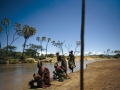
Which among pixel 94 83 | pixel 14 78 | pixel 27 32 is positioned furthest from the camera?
pixel 27 32

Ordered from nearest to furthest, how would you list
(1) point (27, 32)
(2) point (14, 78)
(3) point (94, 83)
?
(3) point (94, 83), (2) point (14, 78), (1) point (27, 32)

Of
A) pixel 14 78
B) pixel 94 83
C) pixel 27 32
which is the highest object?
pixel 27 32

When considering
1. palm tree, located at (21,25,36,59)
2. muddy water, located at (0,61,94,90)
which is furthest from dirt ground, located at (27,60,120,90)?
palm tree, located at (21,25,36,59)

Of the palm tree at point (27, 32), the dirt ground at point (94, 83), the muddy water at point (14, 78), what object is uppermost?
the palm tree at point (27, 32)

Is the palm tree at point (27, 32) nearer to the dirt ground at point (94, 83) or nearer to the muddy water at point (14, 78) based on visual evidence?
the muddy water at point (14, 78)

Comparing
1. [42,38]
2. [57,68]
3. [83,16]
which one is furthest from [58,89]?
[42,38]

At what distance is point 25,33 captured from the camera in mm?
53312

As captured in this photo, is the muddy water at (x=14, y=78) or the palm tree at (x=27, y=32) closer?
the muddy water at (x=14, y=78)

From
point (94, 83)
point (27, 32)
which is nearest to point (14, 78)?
point (94, 83)

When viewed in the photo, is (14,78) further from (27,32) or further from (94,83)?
(27,32)

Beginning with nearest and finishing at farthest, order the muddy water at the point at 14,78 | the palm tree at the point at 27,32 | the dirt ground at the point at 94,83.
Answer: the dirt ground at the point at 94,83 → the muddy water at the point at 14,78 → the palm tree at the point at 27,32

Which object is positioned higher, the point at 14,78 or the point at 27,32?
the point at 27,32

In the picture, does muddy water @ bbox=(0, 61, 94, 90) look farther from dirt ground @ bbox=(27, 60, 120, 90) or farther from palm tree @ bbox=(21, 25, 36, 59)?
palm tree @ bbox=(21, 25, 36, 59)

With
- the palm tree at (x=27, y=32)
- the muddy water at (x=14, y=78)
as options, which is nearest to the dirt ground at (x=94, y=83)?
the muddy water at (x=14, y=78)
